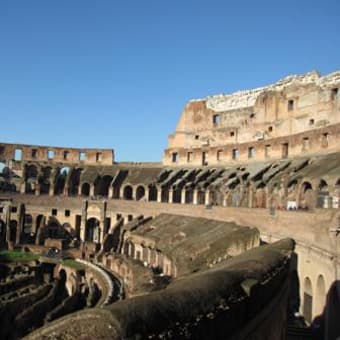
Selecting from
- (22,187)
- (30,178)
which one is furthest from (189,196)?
(30,178)

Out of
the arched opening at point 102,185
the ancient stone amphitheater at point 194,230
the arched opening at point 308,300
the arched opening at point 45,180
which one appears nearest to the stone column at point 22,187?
the ancient stone amphitheater at point 194,230

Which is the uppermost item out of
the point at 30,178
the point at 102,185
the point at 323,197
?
the point at 30,178

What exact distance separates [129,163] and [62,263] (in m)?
21.2

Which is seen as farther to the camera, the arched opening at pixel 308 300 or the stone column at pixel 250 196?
the stone column at pixel 250 196

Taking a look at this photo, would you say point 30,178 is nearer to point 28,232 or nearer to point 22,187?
point 22,187

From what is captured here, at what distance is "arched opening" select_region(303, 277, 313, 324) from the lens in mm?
19219

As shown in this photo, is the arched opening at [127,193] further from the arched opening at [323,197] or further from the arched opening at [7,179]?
the arched opening at [323,197]

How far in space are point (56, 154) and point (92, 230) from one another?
1263 centimetres

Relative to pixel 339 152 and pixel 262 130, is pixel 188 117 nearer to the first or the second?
pixel 262 130

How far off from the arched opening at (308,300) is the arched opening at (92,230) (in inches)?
1282

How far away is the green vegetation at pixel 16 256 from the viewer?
37.4 m

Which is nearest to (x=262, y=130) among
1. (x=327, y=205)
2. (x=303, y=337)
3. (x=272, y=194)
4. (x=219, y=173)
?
(x=219, y=173)

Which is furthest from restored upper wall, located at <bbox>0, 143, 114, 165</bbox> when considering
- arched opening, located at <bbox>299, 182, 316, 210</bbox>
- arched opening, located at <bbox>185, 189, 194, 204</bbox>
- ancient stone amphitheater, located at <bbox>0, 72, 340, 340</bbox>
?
arched opening, located at <bbox>299, 182, 316, 210</bbox>

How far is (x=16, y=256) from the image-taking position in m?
39.0
